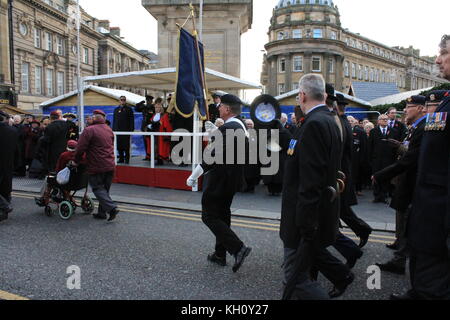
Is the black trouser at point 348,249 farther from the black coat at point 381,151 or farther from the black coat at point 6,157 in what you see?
the black coat at point 6,157

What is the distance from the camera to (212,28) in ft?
56.5

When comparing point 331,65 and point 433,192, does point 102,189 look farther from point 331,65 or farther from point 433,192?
point 331,65

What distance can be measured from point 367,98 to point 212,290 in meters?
20.6

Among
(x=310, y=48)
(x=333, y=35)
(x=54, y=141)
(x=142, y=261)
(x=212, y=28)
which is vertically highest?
(x=333, y=35)

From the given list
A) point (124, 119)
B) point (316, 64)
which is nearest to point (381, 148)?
point (124, 119)

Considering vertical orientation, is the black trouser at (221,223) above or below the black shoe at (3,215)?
above

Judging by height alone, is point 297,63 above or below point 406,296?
above

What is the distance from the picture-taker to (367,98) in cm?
2200

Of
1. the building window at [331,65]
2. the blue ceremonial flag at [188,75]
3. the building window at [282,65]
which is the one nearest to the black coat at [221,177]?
the blue ceremonial flag at [188,75]

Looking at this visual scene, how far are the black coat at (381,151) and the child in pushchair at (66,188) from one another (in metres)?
6.52

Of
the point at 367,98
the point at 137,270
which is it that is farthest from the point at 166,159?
the point at 367,98

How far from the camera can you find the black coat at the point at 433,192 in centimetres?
280

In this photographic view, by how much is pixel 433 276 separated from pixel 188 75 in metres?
7.07
